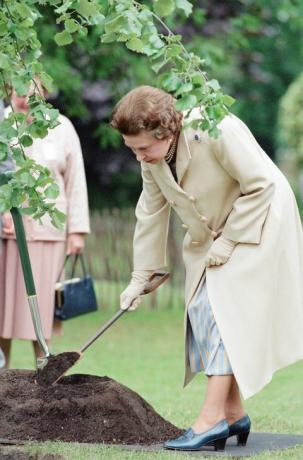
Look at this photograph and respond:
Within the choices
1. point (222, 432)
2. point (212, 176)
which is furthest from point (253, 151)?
point (222, 432)

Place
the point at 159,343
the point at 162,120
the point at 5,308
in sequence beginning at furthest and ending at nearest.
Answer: the point at 159,343, the point at 5,308, the point at 162,120

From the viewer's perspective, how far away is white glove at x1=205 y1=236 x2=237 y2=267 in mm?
5875

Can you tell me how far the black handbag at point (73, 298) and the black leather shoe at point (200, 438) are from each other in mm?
Result: 2873

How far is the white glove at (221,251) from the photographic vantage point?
5875mm

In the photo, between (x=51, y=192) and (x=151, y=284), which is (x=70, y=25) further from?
(x=151, y=284)

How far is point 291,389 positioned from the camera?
8812 mm

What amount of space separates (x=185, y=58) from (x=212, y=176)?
39.1 inches

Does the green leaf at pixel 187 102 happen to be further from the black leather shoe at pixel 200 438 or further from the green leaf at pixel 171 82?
the black leather shoe at pixel 200 438

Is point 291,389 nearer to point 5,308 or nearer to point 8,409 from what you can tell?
point 5,308

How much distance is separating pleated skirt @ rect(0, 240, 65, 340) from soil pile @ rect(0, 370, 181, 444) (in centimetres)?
226

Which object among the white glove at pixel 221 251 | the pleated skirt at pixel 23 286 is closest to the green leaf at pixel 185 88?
the white glove at pixel 221 251

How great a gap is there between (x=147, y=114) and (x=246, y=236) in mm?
745

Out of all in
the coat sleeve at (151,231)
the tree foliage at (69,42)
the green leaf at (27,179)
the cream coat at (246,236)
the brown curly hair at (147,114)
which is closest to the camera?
the tree foliage at (69,42)

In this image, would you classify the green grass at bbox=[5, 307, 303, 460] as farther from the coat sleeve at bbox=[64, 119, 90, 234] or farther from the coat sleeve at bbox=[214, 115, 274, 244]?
the coat sleeve at bbox=[64, 119, 90, 234]
